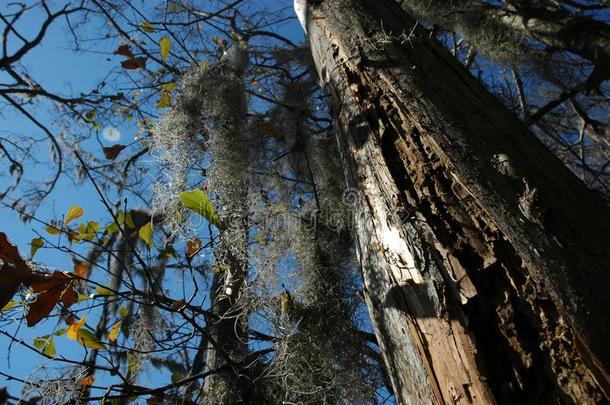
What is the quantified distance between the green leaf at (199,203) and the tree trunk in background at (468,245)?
2.14 ft

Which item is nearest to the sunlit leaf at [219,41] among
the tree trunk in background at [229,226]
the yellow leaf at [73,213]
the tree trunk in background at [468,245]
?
the tree trunk in background at [229,226]

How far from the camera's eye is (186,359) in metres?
2.84

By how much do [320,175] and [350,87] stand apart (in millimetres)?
1178

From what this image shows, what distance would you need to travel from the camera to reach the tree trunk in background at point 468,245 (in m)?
0.63

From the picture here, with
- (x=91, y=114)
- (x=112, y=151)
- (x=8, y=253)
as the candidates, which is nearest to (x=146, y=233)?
(x=8, y=253)

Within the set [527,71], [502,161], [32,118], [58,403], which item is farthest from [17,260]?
[527,71]

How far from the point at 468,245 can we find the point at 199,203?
1052 millimetres

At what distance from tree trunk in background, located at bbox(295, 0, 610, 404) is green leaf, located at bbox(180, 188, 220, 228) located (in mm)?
653

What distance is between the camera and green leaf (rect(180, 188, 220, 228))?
158cm

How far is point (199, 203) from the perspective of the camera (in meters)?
1.58

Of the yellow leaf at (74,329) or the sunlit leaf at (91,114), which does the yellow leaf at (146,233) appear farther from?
the sunlit leaf at (91,114)

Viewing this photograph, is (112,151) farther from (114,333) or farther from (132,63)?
(114,333)

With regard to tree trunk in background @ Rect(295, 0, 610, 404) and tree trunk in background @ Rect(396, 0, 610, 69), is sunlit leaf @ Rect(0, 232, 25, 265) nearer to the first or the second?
tree trunk in background @ Rect(295, 0, 610, 404)

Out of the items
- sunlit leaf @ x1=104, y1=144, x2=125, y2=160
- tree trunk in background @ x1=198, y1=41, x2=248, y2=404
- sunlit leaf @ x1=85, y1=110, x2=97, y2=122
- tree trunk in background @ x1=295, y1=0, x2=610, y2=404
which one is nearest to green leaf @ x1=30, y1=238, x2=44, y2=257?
tree trunk in background @ x1=198, y1=41, x2=248, y2=404
